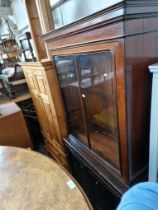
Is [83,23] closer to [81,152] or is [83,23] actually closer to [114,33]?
[114,33]

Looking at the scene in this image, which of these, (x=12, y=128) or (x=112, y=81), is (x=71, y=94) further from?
(x=12, y=128)

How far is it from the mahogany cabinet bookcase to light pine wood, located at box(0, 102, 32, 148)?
0.70 metres

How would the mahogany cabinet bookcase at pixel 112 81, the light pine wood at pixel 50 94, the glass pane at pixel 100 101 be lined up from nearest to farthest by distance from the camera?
the mahogany cabinet bookcase at pixel 112 81 < the glass pane at pixel 100 101 < the light pine wood at pixel 50 94

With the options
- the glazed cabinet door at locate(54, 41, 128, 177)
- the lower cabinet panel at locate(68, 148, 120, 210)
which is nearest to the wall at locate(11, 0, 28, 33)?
the glazed cabinet door at locate(54, 41, 128, 177)

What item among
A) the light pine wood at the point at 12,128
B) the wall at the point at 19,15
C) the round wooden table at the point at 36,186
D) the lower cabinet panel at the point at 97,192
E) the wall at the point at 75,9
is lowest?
the lower cabinet panel at the point at 97,192

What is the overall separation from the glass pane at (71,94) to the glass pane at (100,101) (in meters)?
0.10

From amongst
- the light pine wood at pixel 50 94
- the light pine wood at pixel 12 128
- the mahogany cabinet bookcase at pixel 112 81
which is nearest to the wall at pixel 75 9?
the mahogany cabinet bookcase at pixel 112 81

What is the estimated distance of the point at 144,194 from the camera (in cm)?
44

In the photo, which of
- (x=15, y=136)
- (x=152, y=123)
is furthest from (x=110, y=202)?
(x=15, y=136)

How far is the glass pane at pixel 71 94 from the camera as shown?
1.41 meters

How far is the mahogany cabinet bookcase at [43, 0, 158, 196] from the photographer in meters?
0.79

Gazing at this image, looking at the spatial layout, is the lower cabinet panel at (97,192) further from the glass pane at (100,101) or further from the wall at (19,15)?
the wall at (19,15)

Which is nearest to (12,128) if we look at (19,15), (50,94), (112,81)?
(50,94)

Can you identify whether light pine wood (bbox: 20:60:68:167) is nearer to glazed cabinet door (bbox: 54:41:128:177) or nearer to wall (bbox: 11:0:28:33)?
glazed cabinet door (bbox: 54:41:128:177)
